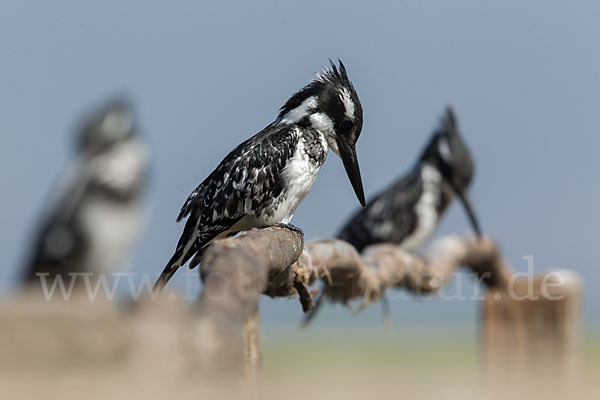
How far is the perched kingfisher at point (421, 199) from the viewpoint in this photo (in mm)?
8016

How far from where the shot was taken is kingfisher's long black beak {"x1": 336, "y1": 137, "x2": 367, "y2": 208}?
15.5 ft

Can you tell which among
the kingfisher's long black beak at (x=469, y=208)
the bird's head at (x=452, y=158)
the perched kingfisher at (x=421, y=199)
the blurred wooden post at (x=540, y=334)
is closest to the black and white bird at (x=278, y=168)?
the blurred wooden post at (x=540, y=334)

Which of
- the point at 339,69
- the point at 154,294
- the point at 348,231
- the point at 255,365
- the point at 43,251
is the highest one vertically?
the point at 339,69

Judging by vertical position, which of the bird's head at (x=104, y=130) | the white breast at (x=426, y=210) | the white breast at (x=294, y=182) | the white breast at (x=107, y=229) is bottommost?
the white breast at (x=107, y=229)

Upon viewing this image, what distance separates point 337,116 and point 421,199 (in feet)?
12.1

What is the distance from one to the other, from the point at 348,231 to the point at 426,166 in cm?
121

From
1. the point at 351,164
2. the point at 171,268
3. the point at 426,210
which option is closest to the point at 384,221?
the point at 426,210

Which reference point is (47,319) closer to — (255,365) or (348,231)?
(255,365)

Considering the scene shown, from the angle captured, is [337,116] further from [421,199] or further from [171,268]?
[421,199]

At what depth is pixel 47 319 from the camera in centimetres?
110

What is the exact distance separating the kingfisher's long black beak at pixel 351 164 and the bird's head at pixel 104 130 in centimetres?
268

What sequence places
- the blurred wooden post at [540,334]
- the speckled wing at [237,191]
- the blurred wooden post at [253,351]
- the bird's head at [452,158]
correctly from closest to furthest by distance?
the blurred wooden post at [253,351]
the speckled wing at [237,191]
the blurred wooden post at [540,334]
the bird's head at [452,158]

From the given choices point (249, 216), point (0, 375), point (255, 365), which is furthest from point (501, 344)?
point (0, 375)

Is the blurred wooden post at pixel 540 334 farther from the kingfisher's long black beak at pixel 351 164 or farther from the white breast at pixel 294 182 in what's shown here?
the white breast at pixel 294 182
